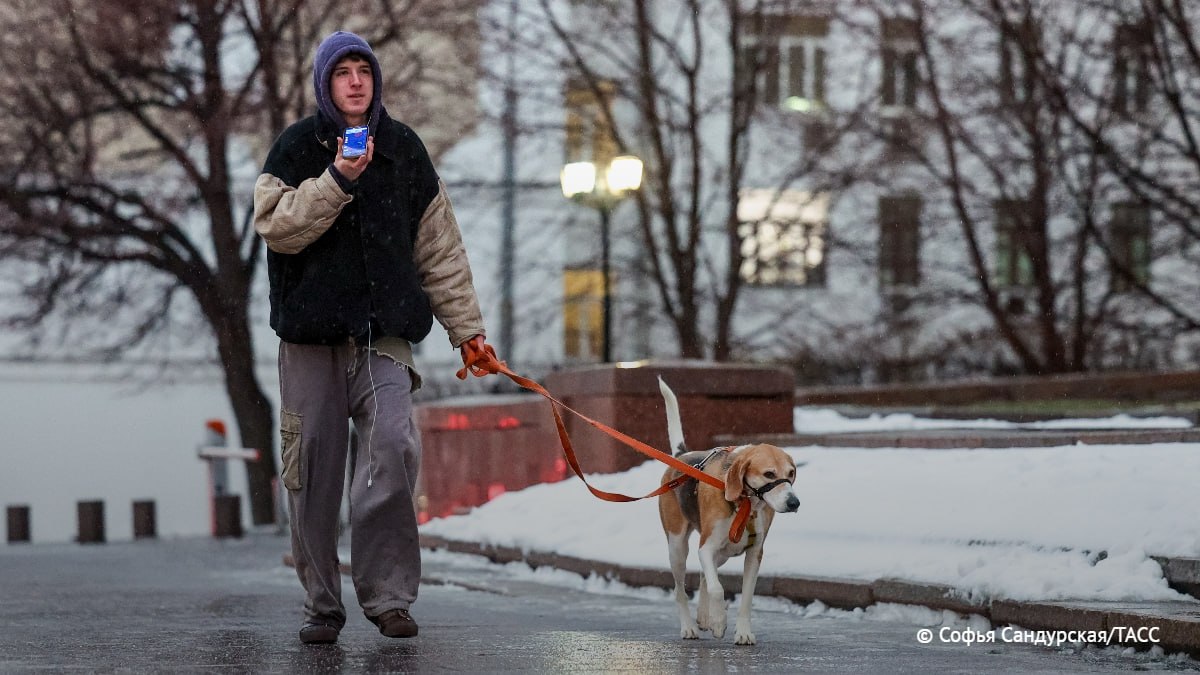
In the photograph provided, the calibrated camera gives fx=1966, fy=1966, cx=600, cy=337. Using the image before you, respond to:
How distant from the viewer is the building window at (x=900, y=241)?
26.8 m

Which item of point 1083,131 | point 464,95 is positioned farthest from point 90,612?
point 464,95

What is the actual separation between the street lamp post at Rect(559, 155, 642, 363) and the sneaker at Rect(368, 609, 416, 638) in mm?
13639

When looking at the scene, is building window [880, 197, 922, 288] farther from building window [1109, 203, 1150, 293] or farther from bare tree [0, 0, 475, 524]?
bare tree [0, 0, 475, 524]

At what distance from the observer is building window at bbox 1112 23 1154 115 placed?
21750 mm

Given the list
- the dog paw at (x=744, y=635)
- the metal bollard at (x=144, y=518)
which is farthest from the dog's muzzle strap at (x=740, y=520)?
the metal bollard at (x=144, y=518)

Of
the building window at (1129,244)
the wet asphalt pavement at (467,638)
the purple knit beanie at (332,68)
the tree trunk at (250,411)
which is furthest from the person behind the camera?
the tree trunk at (250,411)

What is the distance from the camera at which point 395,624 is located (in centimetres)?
733

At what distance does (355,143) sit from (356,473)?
1.25 m

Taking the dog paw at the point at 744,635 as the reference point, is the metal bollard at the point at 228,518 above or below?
below

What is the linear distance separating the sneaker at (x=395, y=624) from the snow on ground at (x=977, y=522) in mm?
2737

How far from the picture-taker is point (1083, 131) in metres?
22.4

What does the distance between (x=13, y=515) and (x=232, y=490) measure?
34.8ft

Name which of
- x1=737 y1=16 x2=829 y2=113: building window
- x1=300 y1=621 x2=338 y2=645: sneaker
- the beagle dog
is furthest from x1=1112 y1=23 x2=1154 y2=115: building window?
x1=300 y1=621 x2=338 y2=645: sneaker

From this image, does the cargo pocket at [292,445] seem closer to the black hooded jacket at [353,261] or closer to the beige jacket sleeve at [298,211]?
the black hooded jacket at [353,261]
